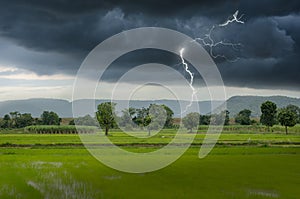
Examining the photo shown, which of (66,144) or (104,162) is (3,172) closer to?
(104,162)

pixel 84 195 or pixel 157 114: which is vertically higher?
pixel 157 114

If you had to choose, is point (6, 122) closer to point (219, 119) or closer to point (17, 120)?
point (17, 120)

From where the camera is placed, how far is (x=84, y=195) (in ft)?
43.1

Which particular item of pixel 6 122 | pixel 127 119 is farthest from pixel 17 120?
pixel 127 119

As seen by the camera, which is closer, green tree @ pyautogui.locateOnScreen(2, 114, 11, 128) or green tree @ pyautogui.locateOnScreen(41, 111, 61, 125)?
green tree @ pyautogui.locateOnScreen(2, 114, 11, 128)

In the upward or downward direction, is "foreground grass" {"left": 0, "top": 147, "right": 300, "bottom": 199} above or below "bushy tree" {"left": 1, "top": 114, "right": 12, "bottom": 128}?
below

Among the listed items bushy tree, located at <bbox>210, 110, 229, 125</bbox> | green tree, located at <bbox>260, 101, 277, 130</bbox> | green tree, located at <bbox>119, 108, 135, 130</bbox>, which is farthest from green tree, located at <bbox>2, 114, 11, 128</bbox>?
green tree, located at <bbox>260, 101, 277, 130</bbox>

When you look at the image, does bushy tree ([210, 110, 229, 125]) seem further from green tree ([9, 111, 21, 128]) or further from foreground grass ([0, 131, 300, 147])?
foreground grass ([0, 131, 300, 147])

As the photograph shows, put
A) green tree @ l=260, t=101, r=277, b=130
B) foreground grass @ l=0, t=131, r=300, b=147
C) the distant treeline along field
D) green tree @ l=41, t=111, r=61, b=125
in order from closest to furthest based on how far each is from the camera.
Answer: foreground grass @ l=0, t=131, r=300, b=147
the distant treeline along field
green tree @ l=260, t=101, r=277, b=130
green tree @ l=41, t=111, r=61, b=125

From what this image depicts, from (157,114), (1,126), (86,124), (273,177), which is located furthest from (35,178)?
(1,126)

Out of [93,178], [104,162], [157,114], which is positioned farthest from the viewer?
[157,114]

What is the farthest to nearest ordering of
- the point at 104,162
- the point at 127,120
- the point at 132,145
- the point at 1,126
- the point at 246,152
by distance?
the point at 1,126
the point at 127,120
the point at 132,145
the point at 246,152
the point at 104,162

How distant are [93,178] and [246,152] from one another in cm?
2003

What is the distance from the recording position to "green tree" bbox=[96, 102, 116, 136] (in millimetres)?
68312
